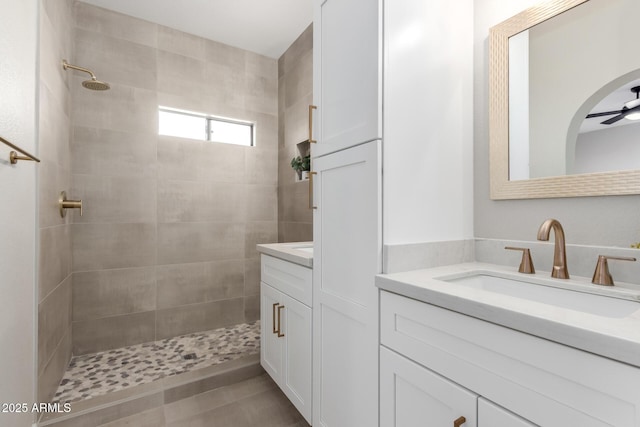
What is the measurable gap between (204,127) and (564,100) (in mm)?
2743

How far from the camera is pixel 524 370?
0.64m

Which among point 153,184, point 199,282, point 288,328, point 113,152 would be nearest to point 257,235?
point 199,282

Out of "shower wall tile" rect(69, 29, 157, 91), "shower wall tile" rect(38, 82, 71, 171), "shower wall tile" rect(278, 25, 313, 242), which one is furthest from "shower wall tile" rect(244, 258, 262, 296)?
"shower wall tile" rect(69, 29, 157, 91)

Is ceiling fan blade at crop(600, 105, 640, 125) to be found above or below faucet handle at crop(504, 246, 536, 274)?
above

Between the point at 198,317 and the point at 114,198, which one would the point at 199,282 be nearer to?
the point at 198,317

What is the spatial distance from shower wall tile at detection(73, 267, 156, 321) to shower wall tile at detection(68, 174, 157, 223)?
0.44m

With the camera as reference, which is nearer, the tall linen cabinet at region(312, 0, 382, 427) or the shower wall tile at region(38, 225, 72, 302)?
the tall linen cabinet at region(312, 0, 382, 427)

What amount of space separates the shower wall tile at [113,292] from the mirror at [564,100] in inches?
107

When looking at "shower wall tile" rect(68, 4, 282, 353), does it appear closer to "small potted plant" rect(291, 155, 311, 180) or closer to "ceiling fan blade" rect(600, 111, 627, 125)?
"small potted plant" rect(291, 155, 311, 180)

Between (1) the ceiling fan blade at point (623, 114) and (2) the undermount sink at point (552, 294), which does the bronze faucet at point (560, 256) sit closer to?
(2) the undermount sink at point (552, 294)

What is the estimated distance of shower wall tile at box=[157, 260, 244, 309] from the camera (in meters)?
2.61

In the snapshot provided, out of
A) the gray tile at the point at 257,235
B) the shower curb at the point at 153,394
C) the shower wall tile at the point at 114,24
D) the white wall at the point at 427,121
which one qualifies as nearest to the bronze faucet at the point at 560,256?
the white wall at the point at 427,121

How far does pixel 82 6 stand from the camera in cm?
229

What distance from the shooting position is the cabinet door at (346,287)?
42.2 inches
